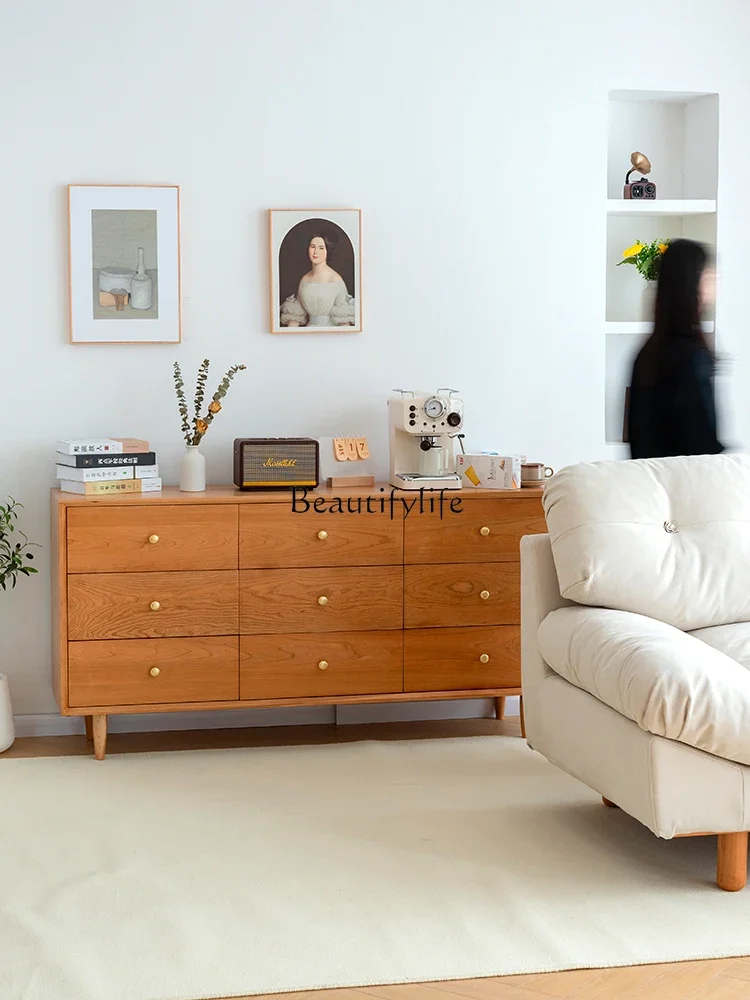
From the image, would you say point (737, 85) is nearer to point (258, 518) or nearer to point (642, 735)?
point (258, 518)

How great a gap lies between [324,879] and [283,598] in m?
1.12

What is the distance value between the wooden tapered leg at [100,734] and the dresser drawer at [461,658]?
946 millimetres

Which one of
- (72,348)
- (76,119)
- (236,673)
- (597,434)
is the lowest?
(236,673)

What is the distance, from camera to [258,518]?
3547 mm

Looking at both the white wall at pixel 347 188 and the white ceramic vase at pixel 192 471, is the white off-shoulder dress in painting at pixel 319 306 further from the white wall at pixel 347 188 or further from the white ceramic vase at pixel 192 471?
the white ceramic vase at pixel 192 471

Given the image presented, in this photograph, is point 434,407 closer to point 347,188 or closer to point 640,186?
point 347,188

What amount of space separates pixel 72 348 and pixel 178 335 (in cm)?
35

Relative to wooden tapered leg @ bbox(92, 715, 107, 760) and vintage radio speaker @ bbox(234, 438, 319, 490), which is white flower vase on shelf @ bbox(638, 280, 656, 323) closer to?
vintage radio speaker @ bbox(234, 438, 319, 490)

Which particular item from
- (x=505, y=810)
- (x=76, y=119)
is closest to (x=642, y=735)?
(x=505, y=810)

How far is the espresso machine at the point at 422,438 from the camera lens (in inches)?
145

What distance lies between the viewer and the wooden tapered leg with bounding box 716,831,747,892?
2.55m

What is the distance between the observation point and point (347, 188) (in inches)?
155

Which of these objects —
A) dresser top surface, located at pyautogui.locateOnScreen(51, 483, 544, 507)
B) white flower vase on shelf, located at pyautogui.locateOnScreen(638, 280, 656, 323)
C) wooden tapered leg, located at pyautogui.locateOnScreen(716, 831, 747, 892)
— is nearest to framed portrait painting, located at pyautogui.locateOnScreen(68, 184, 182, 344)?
dresser top surface, located at pyautogui.locateOnScreen(51, 483, 544, 507)

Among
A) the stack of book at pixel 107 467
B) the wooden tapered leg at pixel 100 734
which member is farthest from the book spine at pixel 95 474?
the wooden tapered leg at pixel 100 734
